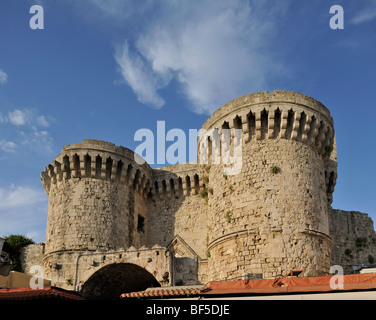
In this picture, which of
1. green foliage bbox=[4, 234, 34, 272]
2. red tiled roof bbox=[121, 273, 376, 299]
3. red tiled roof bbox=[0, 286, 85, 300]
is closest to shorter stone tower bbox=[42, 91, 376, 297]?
green foliage bbox=[4, 234, 34, 272]

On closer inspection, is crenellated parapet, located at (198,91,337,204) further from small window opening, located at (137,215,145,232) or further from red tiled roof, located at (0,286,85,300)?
red tiled roof, located at (0,286,85,300)

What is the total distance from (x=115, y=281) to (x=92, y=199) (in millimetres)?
3645

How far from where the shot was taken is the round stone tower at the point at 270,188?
16219 mm

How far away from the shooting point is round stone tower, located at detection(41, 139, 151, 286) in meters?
19.5

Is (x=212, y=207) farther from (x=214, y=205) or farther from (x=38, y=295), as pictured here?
(x=38, y=295)

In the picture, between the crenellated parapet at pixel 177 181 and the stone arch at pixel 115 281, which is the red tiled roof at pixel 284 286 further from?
the crenellated parapet at pixel 177 181

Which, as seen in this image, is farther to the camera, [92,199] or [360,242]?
[360,242]

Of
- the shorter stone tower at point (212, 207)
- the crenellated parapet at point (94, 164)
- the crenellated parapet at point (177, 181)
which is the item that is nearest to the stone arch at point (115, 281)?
the shorter stone tower at point (212, 207)

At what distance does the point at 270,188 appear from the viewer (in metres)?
17.0

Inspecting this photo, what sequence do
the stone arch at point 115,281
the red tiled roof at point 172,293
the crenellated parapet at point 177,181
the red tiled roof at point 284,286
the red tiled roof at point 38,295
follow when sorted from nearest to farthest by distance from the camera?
the red tiled roof at point 284,286 → the red tiled roof at point 38,295 → the red tiled roof at point 172,293 → the stone arch at point 115,281 → the crenellated parapet at point 177,181

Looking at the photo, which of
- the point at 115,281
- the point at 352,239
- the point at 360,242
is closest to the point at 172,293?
the point at 115,281

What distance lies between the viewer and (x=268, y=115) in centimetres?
1791

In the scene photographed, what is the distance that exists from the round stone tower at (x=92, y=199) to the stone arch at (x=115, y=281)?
4.42 feet
